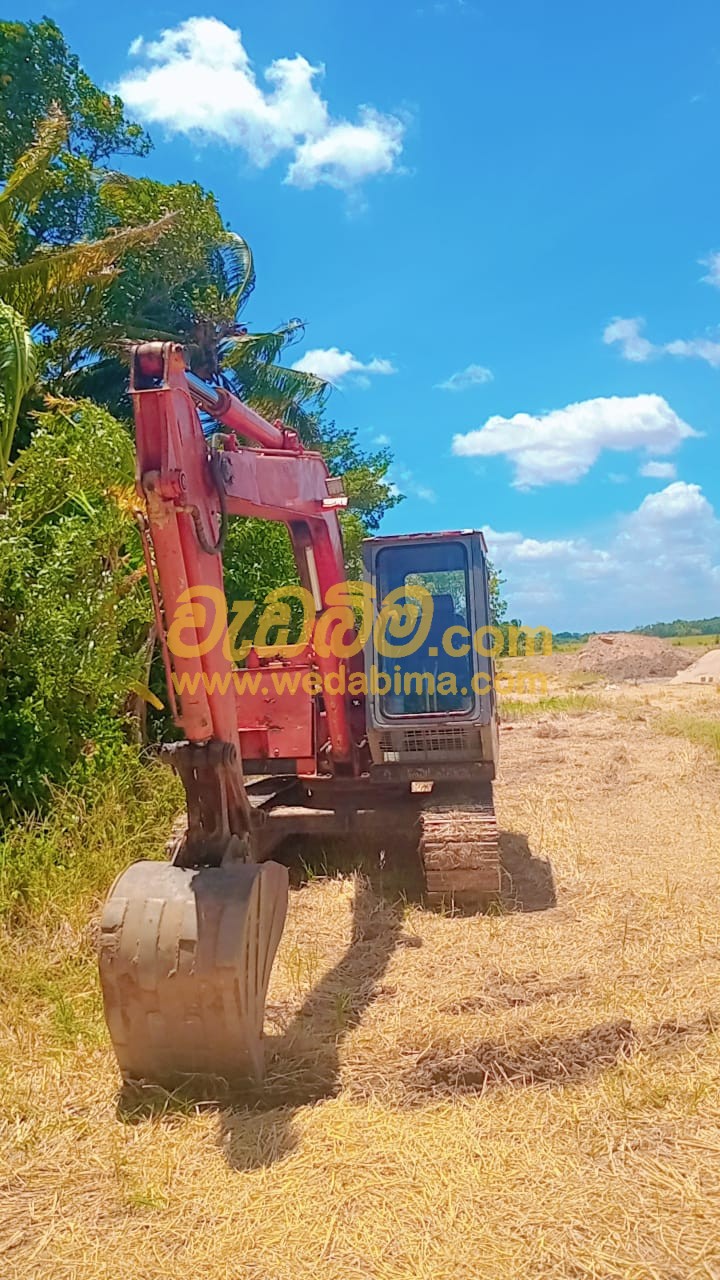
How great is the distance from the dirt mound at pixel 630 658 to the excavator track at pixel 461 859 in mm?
34459

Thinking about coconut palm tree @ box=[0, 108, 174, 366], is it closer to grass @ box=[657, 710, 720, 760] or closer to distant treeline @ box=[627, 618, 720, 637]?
grass @ box=[657, 710, 720, 760]

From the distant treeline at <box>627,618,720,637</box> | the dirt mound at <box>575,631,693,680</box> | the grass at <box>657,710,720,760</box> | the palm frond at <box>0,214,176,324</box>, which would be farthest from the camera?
the distant treeline at <box>627,618,720,637</box>

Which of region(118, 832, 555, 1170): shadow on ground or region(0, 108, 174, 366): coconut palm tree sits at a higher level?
region(0, 108, 174, 366): coconut palm tree

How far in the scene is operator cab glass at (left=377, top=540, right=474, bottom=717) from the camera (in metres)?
6.68

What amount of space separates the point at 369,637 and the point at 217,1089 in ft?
11.6

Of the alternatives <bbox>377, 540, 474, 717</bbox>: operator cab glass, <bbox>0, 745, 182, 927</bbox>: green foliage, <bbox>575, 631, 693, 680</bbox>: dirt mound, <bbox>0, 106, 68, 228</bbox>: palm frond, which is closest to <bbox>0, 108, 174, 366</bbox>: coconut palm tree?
<bbox>0, 106, 68, 228</bbox>: palm frond

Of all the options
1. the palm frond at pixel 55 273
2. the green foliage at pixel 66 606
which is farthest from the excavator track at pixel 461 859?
the palm frond at pixel 55 273

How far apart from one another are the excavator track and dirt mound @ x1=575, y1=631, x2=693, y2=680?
34.5m

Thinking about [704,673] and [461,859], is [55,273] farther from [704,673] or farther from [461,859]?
[704,673]

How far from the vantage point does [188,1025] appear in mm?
3836

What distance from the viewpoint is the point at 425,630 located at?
22.8ft

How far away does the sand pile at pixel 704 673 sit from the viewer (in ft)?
105

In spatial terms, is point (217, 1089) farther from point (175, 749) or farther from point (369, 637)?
point (369, 637)

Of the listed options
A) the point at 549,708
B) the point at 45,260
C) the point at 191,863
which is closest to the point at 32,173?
the point at 45,260
